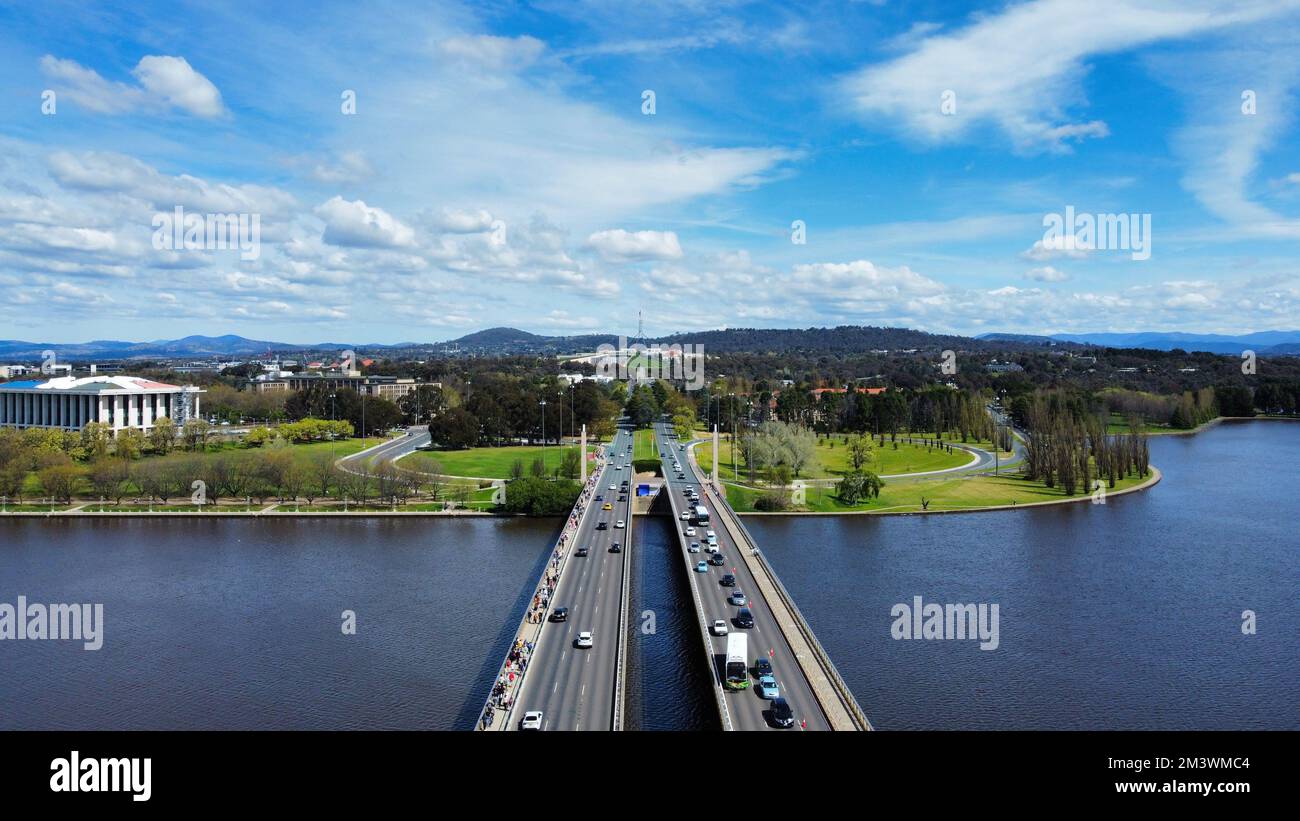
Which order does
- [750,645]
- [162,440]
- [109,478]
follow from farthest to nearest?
[162,440] < [109,478] < [750,645]

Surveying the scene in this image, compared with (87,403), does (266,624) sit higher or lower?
lower

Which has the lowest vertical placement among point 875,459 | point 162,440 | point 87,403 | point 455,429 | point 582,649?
point 582,649

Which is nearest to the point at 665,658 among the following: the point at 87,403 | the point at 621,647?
the point at 621,647

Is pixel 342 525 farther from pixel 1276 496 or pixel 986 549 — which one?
pixel 1276 496

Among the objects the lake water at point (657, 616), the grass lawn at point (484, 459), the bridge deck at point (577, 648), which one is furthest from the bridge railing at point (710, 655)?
the grass lawn at point (484, 459)

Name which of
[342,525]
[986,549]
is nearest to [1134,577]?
[986,549]

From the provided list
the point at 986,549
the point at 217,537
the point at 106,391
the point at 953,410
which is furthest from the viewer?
the point at 953,410

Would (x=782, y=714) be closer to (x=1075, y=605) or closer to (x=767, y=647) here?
(x=767, y=647)
